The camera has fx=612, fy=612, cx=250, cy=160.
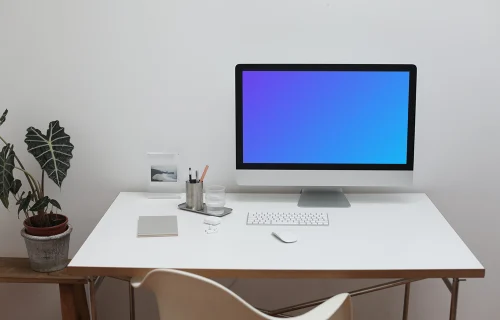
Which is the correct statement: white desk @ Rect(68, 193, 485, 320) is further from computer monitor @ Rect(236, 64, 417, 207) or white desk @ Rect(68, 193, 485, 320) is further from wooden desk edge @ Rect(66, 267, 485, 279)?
computer monitor @ Rect(236, 64, 417, 207)

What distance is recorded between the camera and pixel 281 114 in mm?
2227

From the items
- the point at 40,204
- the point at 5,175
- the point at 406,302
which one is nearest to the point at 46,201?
the point at 40,204

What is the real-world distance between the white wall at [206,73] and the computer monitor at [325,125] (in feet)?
0.60

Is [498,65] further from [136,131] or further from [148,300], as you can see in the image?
[148,300]

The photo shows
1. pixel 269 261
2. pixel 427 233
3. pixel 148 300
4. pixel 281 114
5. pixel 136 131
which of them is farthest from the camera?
pixel 148 300

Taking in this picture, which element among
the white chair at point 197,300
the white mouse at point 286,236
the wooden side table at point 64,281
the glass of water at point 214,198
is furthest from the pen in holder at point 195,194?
the white chair at point 197,300

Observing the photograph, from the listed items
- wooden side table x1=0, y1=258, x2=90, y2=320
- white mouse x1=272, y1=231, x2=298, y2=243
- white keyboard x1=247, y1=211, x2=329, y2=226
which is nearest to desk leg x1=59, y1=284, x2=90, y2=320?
wooden side table x1=0, y1=258, x2=90, y2=320

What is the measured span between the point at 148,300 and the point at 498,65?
1.72m

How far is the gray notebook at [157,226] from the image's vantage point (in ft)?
6.50

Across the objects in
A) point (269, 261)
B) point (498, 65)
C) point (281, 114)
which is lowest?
point (269, 261)

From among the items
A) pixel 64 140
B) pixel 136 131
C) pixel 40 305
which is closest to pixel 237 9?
pixel 136 131

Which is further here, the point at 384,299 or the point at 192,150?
the point at 384,299

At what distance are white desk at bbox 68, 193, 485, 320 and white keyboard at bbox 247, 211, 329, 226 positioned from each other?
0.03 m

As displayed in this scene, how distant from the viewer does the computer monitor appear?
2.19 meters
